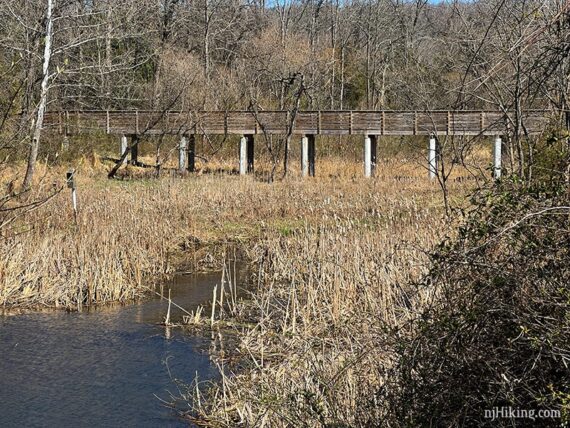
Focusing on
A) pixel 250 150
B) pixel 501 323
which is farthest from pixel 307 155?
pixel 501 323

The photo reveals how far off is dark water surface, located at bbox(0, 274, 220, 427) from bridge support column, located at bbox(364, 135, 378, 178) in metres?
18.7

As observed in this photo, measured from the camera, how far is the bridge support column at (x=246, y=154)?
2971 cm

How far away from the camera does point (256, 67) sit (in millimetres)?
38188

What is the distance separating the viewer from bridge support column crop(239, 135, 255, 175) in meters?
29.7

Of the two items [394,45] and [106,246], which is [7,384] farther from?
[394,45]

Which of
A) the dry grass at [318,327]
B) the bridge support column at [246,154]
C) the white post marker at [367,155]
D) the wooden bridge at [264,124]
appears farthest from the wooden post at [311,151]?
the dry grass at [318,327]

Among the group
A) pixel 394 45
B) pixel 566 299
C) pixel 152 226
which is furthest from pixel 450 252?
pixel 394 45

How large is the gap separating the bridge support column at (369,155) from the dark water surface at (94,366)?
61.3 feet

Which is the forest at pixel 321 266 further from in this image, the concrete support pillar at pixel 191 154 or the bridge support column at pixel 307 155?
the bridge support column at pixel 307 155

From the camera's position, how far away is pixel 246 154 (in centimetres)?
3092

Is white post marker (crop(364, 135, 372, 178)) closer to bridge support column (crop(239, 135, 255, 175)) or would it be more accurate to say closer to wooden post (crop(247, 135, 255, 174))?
bridge support column (crop(239, 135, 255, 175))

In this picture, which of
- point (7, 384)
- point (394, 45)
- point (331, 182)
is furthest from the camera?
point (394, 45)

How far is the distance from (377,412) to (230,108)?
1205 inches

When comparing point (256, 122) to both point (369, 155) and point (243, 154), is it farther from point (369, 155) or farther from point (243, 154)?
point (369, 155)
